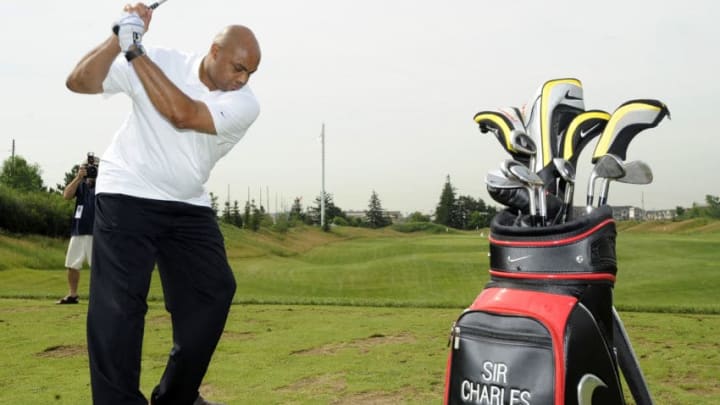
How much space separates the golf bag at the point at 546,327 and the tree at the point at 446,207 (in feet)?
223

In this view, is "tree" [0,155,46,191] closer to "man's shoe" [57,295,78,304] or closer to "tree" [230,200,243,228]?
"tree" [230,200,243,228]

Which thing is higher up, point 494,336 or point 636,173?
point 636,173

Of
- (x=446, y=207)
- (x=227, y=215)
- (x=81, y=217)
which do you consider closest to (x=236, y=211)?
(x=227, y=215)

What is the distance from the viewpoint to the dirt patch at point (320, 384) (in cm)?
363

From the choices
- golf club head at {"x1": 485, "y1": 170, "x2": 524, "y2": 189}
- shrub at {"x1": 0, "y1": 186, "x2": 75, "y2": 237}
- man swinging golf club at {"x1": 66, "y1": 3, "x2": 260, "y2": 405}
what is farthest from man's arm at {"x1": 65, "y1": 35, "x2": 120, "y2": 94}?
shrub at {"x1": 0, "y1": 186, "x2": 75, "y2": 237}

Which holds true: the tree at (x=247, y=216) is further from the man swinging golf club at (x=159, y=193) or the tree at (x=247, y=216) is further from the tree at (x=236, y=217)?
the man swinging golf club at (x=159, y=193)

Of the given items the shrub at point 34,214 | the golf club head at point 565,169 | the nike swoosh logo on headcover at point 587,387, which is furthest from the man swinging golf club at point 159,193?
the shrub at point 34,214

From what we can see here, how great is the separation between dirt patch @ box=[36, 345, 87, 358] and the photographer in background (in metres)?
3.44

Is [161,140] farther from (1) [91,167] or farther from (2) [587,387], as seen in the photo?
(1) [91,167]

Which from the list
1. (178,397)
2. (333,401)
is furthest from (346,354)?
(178,397)

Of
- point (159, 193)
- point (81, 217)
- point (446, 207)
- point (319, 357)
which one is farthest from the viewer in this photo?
point (446, 207)

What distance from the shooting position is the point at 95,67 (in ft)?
9.62

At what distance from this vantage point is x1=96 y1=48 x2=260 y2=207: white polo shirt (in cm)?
299

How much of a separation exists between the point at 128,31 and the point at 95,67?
31 cm
